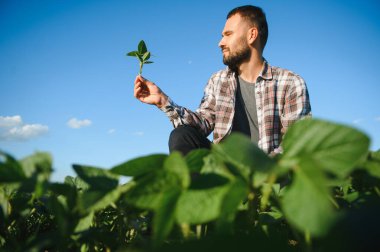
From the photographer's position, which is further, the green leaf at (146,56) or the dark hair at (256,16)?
the dark hair at (256,16)

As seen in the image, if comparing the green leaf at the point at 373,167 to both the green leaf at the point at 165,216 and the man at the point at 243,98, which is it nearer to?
the green leaf at the point at 165,216

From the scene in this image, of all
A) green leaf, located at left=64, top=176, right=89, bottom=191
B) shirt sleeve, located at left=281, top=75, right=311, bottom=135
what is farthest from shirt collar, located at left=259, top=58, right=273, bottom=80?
green leaf, located at left=64, top=176, right=89, bottom=191

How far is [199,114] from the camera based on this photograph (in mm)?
3145

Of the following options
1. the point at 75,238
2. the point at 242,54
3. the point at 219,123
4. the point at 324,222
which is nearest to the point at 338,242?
the point at 324,222

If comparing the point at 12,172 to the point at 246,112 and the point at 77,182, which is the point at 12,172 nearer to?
the point at 77,182

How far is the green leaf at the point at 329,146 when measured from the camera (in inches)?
11.8

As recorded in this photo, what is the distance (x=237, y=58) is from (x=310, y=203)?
3.49 meters

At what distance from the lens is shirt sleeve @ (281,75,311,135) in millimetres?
2787

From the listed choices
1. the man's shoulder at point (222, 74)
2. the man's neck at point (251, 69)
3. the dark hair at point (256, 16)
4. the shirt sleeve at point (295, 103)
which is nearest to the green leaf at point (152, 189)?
the shirt sleeve at point (295, 103)

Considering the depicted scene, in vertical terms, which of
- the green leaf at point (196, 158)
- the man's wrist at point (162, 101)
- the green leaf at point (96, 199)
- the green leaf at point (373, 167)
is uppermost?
the man's wrist at point (162, 101)

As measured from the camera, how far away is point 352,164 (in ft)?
0.98

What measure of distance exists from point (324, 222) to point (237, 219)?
0.28 m

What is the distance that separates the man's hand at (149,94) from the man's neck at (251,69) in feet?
4.95

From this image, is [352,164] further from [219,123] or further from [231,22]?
[231,22]
